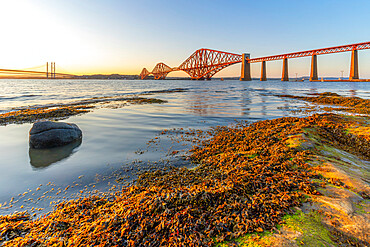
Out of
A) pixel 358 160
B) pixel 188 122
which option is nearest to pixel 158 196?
pixel 358 160

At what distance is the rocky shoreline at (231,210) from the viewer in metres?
1.78

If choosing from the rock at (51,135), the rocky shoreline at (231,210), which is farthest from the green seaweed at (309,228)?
the rock at (51,135)

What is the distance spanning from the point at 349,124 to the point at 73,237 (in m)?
8.20

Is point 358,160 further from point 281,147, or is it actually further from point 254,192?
point 254,192

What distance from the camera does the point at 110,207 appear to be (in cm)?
246

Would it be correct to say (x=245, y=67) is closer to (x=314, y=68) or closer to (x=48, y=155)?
(x=314, y=68)

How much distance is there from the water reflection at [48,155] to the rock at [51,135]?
0.63 feet

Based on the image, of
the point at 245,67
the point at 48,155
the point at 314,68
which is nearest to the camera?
the point at 48,155

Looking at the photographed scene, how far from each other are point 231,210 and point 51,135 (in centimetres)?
547

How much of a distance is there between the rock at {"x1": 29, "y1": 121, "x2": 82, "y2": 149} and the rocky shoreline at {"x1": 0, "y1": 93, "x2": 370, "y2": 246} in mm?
3123

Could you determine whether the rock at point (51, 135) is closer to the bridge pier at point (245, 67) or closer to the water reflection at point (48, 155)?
the water reflection at point (48, 155)

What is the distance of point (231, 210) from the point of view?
216 centimetres

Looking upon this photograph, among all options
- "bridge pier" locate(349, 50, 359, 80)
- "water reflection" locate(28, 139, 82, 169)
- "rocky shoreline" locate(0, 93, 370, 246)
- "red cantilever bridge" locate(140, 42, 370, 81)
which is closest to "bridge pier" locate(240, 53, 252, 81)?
"red cantilever bridge" locate(140, 42, 370, 81)

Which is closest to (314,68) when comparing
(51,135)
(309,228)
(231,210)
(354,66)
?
(354,66)
